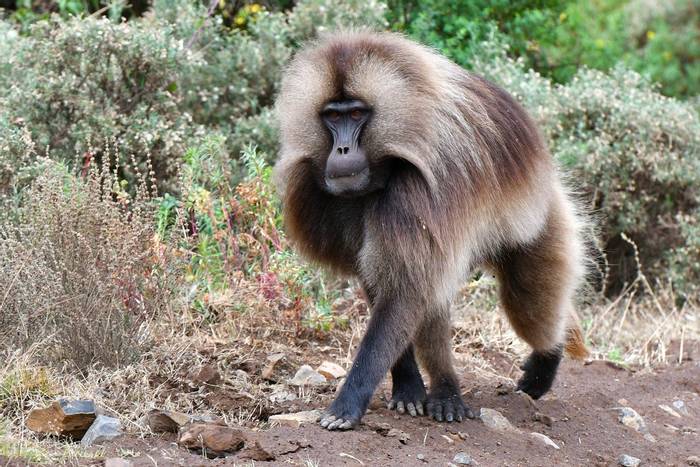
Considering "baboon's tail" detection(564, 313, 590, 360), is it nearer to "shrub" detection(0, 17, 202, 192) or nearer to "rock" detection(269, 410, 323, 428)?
"rock" detection(269, 410, 323, 428)

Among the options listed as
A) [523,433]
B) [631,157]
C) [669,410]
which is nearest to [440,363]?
[523,433]

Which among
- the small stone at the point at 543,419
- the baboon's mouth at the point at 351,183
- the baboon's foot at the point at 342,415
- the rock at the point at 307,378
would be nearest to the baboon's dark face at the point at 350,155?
the baboon's mouth at the point at 351,183

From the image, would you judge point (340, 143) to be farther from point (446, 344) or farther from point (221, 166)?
point (221, 166)

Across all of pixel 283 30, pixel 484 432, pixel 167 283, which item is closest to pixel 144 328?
→ pixel 167 283

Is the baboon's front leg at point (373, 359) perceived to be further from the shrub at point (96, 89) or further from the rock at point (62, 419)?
the shrub at point (96, 89)

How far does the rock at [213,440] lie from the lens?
3.61 meters

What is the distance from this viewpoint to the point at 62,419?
3715 mm

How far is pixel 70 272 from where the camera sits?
4.30 metres

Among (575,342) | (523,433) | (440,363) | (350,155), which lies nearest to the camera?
(350,155)

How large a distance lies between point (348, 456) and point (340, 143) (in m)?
1.26

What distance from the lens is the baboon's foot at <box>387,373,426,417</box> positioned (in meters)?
4.59

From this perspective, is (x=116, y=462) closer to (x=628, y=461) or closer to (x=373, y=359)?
(x=373, y=359)

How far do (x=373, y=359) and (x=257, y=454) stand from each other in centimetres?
73

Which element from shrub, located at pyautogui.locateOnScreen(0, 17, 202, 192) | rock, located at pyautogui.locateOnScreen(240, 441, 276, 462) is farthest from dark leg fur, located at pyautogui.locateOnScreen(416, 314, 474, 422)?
shrub, located at pyautogui.locateOnScreen(0, 17, 202, 192)
